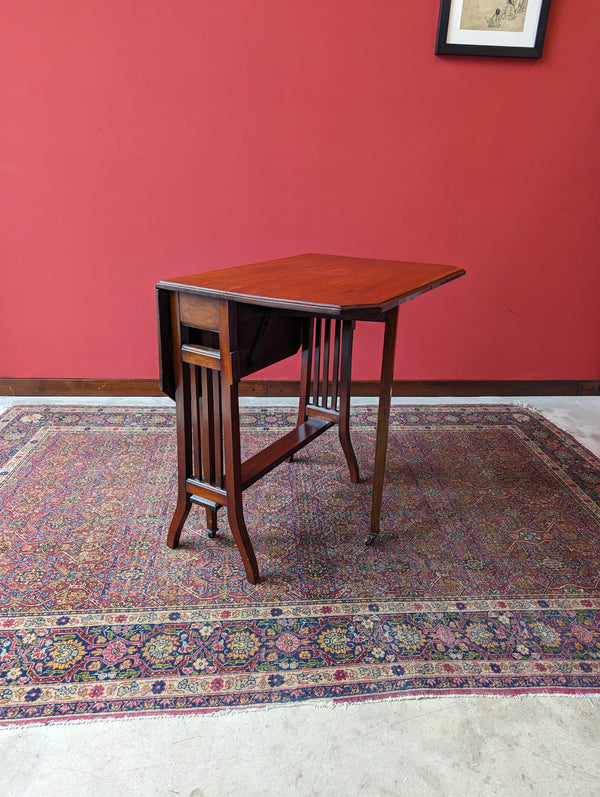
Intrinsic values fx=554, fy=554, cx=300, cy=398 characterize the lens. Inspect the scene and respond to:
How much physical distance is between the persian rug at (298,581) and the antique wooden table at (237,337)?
0.18 m

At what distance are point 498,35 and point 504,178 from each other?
2.33 ft

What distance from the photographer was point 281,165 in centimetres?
307

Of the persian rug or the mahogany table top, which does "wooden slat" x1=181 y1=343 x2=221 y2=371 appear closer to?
the mahogany table top

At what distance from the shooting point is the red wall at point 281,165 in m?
2.86

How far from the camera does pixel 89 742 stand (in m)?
1.31

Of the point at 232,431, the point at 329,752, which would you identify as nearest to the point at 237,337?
the point at 232,431

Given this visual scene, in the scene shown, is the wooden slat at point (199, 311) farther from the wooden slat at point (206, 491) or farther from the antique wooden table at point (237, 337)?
the wooden slat at point (206, 491)

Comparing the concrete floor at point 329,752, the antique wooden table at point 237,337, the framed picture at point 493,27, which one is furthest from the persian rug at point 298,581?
the framed picture at point 493,27

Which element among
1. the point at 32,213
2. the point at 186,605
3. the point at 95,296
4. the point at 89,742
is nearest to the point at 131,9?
the point at 32,213

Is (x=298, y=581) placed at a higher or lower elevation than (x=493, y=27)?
lower

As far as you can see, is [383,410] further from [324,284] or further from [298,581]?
[298,581]

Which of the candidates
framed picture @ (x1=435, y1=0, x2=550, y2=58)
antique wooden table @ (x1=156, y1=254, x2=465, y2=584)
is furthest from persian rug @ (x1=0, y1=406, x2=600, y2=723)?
framed picture @ (x1=435, y1=0, x2=550, y2=58)

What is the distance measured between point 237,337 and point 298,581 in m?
0.84

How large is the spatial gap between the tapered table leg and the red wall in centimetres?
150
